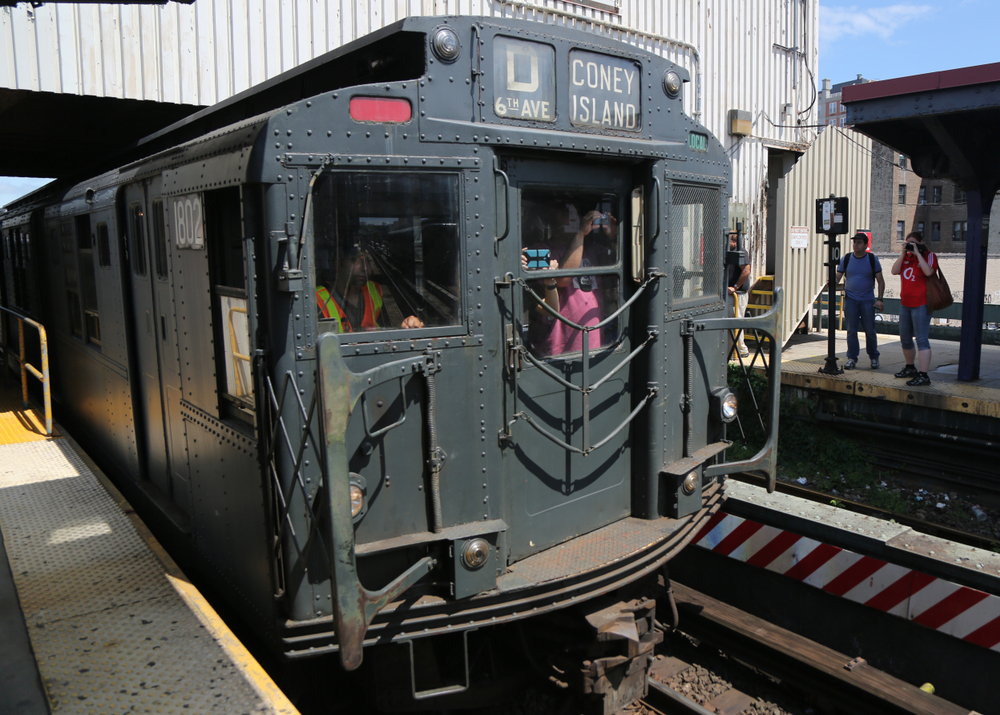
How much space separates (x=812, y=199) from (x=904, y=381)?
6.86m

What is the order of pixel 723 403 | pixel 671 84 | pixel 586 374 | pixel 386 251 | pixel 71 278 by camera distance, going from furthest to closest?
1. pixel 71 278
2. pixel 723 403
3. pixel 671 84
4. pixel 586 374
5. pixel 386 251

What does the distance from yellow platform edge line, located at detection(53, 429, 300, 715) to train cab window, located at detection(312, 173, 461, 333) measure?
1.48 meters

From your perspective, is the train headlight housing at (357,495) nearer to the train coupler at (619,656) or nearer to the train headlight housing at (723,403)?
the train coupler at (619,656)

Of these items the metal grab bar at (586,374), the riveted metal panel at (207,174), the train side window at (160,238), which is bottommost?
the metal grab bar at (586,374)

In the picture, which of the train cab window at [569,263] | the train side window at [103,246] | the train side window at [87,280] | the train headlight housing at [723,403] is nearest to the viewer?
the train cab window at [569,263]

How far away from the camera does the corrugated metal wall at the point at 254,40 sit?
7.57 m

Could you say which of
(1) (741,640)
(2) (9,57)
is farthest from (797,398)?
(2) (9,57)

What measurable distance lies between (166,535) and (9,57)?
5.18 metres

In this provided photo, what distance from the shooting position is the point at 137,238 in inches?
192

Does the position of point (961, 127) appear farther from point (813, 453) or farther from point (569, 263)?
point (569, 263)

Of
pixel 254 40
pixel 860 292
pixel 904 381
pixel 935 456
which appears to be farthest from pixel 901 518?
pixel 254 40

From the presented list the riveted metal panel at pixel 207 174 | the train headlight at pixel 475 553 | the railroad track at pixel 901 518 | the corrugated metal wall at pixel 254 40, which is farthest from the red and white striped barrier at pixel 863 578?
the corrugated metal wall at pixel 254 40

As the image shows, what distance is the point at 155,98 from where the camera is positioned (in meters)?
8.25

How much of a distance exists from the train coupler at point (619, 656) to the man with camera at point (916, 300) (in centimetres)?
661
